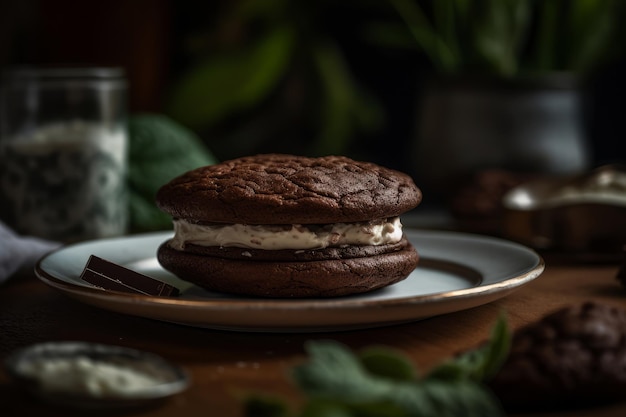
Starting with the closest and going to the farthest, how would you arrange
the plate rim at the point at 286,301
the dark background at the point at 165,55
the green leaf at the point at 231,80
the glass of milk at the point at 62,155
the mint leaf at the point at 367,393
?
the mint leaf at the point at 367,393, the plate rim at the point at 286,301, the glass of milk at the point at 62,155, the dark background at the point at 165,55, the green leaf at the point at 231,80

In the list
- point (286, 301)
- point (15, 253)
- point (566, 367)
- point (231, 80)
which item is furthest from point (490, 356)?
A: point (231, 80)

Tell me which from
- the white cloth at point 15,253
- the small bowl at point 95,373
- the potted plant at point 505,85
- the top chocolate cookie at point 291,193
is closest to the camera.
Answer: the small bowl at point 95,373

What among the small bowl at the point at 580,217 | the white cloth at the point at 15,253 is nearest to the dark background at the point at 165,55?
the small bowl at the point at 580,217

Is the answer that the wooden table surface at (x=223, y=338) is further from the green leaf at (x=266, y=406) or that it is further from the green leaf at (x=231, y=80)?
the green leaf at (x=231, y=80)

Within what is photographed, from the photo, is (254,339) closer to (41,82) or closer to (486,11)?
(41,82)

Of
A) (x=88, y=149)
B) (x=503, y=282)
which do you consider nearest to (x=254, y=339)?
(x=503, y=282)

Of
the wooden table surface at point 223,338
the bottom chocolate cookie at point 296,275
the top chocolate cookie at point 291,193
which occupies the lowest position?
the wooden table surface at point 223,338

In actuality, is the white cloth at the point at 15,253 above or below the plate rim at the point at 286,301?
below
